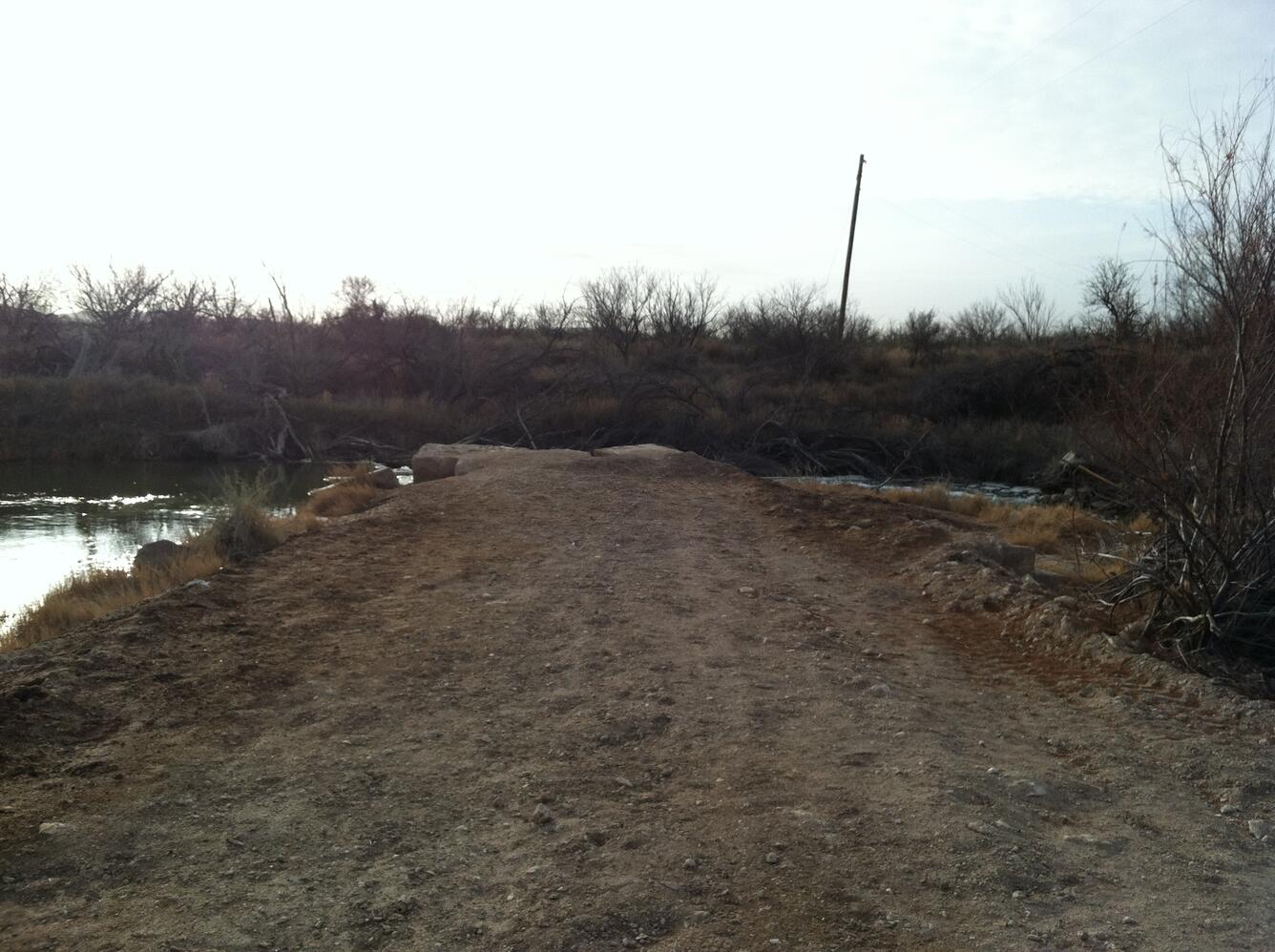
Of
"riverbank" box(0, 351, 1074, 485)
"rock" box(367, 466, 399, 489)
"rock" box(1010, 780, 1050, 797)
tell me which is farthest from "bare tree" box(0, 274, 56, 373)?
"rock" box(1010, 780, 1050, 797)

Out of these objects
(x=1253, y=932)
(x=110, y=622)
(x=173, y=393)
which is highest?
(x=173, y=393)

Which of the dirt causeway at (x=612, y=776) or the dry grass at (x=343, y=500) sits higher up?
the dry grass at (x=343, y=500)

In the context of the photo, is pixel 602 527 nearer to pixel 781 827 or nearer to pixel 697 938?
pixel 781 827

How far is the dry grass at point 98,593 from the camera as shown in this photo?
8.98 metres

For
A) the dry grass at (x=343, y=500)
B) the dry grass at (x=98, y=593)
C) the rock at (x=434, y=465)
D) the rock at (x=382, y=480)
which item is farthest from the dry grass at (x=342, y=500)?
the dry grass at (x=98, y=593)

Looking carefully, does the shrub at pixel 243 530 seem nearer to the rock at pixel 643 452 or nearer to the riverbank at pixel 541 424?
the rock at pixel 643 452

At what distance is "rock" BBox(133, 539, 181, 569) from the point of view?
37.9ft

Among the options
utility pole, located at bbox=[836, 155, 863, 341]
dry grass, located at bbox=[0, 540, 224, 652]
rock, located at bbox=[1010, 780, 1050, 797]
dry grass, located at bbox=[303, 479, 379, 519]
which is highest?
utility pole, located at bbox=[836, 155, 863, 341]

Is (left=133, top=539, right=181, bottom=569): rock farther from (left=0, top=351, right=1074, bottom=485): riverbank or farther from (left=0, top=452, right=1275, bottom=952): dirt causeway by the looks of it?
(left=0, top=351, right=1074, bottom=485): riverbank

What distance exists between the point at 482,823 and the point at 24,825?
1.78 m

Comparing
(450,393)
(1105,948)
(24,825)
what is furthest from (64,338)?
(1105,948)

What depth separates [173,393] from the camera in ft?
103

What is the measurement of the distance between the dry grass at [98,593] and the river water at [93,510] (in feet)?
2.89

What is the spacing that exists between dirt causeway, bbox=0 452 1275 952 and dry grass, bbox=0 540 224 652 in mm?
1402
